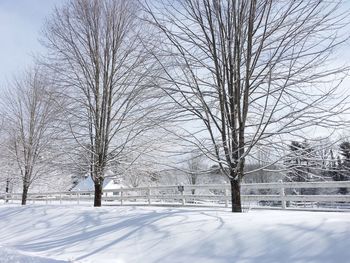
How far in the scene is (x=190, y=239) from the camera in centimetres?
734

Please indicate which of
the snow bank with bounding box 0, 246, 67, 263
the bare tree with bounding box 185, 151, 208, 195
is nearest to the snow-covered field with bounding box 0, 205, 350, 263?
the snow bank with bounding box 0, 246, 67, 263

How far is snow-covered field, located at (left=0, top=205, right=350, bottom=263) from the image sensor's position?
6141 millimetres

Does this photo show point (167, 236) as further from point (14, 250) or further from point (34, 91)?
A: point (34, 91)

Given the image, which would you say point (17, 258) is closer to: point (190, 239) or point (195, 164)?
point (190, 239)

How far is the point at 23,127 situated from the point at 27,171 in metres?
2.62

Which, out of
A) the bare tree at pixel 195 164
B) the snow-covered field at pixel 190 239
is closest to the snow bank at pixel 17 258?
the snow-covered field at pixel 190 239

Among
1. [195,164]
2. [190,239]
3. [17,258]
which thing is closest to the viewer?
[190,239]

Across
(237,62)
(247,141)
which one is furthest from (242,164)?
(237,62)

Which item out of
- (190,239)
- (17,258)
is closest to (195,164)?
(190,239)

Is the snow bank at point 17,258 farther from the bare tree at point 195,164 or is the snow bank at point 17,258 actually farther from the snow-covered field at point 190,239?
the bare tree at point 195,164

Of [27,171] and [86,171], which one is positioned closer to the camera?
[86,171]

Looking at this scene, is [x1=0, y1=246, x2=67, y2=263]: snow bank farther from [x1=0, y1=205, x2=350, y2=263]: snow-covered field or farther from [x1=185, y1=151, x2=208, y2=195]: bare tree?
[x1=185, y1=151, x2=208, y2=195]: bare tree

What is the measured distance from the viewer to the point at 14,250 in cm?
886

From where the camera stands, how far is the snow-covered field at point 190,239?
242 inches
